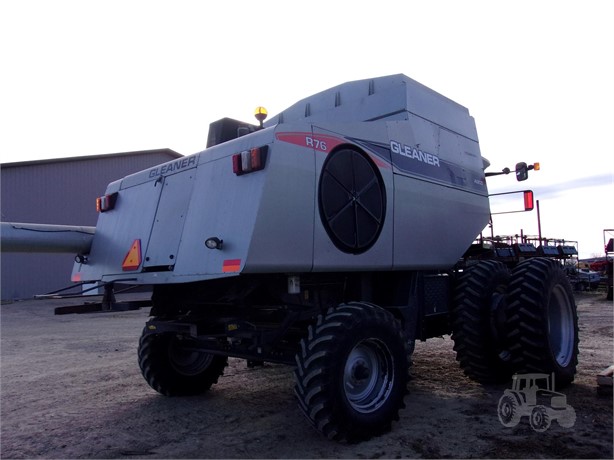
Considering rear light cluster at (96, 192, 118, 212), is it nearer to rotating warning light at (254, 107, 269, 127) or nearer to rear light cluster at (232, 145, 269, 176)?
rotating warning light at (254, 107, 269, 127)

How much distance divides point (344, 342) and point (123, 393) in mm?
3442

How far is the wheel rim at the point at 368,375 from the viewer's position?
14.7 feet

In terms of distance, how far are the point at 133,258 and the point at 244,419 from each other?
192cm

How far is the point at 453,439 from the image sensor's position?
4.38m

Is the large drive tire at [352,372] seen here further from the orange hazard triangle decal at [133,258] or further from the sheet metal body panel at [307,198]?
the orange hazard triangle decal at [133,258]

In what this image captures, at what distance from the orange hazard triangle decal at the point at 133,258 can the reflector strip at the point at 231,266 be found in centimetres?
128

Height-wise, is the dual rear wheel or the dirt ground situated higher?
the dual rear wheel

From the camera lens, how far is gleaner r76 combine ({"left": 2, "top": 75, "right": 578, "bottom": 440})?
420cm

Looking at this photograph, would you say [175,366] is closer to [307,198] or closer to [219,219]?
[219,219]

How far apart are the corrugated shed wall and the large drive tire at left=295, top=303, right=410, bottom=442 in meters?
20.9

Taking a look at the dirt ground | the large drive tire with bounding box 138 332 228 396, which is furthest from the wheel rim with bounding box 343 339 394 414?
the large drive tire with bounding box 138 332 228 396

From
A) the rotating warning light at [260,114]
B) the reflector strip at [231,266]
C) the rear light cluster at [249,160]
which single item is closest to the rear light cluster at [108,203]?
the rotating warning light at [260,114]

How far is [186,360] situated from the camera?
6.23 meters

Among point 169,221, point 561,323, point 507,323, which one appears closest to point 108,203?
point 169,221
